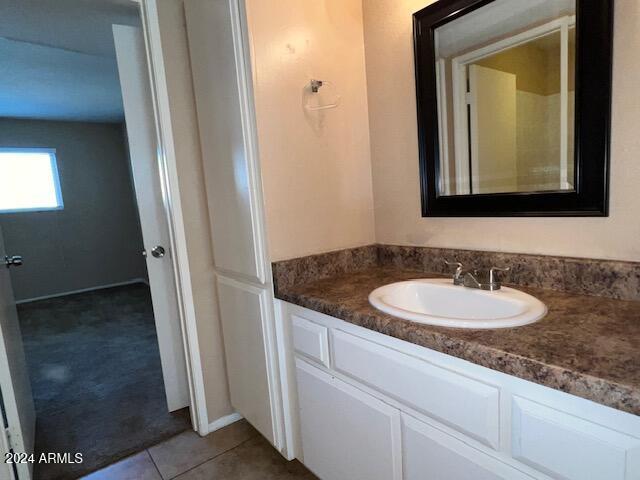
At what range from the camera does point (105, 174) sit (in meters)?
5.07

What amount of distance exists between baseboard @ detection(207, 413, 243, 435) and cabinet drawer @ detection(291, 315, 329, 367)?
2.83 feet

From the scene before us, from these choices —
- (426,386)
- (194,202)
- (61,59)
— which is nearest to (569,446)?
(426,386)

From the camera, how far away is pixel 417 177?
139 centimetres

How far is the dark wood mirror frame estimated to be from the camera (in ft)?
2.92

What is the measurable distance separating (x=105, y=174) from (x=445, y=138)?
5.28 m

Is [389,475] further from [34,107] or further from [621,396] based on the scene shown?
[34,107]

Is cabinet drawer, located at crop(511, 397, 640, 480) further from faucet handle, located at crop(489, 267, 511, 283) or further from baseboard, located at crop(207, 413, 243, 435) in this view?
baseboard, located at crop(207, 413, 243, 435)

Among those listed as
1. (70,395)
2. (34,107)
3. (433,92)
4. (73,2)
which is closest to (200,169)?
(73,2)

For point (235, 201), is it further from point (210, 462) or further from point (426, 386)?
point (210, 462)

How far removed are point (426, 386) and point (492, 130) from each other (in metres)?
0.85

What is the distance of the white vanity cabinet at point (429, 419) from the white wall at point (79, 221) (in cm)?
489

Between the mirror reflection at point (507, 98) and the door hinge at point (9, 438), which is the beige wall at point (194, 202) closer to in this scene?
the door hinge at point (9, 438)

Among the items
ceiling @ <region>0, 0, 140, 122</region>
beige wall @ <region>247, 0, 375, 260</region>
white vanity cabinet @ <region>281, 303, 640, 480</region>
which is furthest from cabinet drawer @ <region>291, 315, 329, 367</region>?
ceiling @ <region>0, 0, 140, 122</region>

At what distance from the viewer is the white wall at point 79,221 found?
4527 mm
